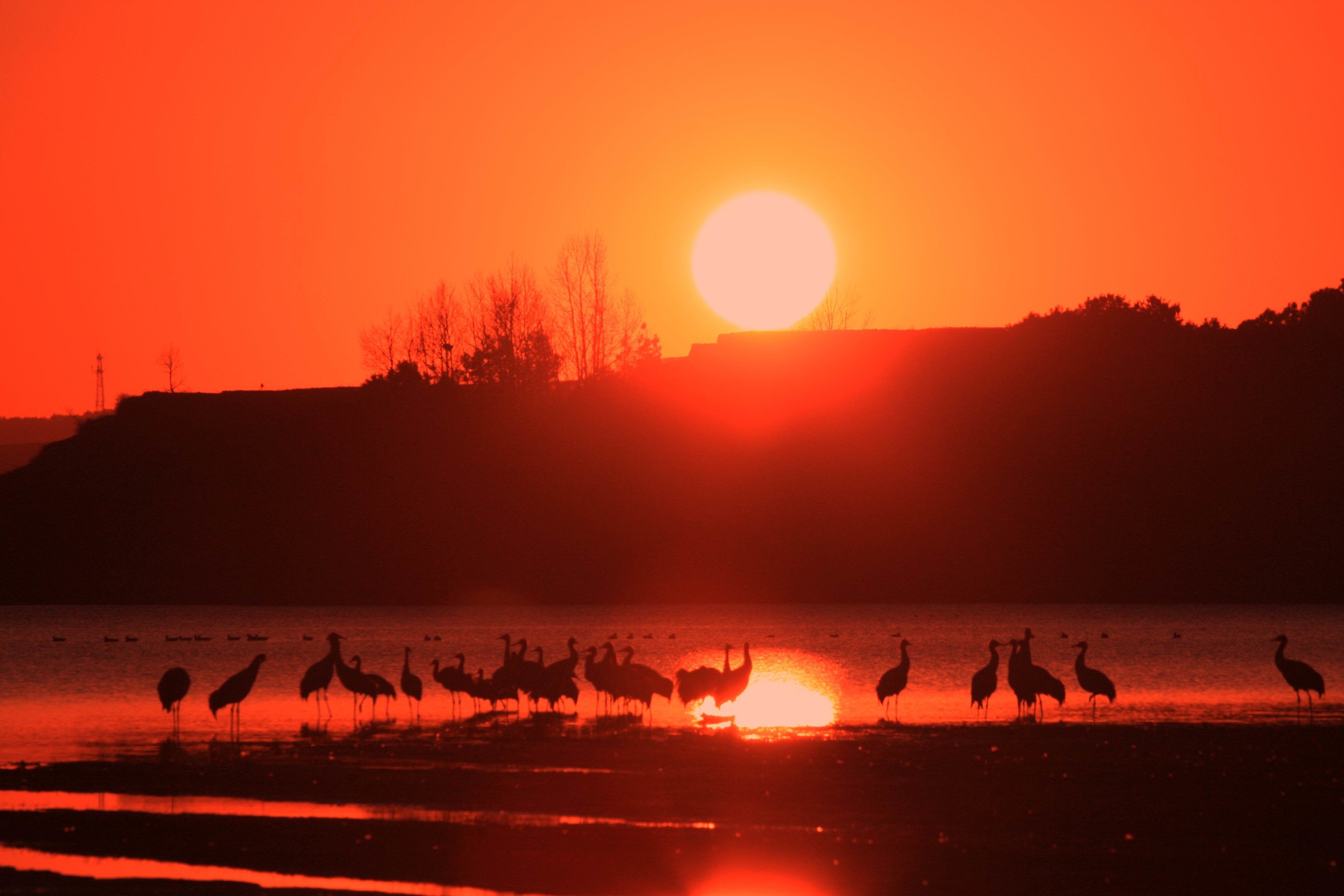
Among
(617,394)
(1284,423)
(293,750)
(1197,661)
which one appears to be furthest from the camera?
(617,394)

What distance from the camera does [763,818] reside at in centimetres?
2025

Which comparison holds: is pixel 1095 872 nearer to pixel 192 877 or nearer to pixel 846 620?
pixel 192 877

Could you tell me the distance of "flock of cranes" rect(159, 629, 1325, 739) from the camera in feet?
109

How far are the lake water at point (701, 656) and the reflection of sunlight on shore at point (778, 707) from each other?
0.16m

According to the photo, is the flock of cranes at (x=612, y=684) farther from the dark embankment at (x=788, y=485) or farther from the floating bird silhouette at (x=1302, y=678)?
the dark embankment at (x=788, y=485)

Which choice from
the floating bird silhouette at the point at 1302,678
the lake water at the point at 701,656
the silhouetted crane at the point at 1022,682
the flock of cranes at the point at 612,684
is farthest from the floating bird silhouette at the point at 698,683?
the floating bird silhouette at the point at 1302,678

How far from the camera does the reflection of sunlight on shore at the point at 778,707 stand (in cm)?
3494

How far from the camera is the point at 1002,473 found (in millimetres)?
130125

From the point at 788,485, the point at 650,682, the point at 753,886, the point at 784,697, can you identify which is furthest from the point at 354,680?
the point at 788,485

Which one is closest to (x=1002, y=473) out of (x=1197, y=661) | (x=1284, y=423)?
(x=1284, y=423)

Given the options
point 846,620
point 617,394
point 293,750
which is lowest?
point 846,620

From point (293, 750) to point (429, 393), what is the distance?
119 meters

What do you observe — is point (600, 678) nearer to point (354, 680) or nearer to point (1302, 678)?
point (354, 680)

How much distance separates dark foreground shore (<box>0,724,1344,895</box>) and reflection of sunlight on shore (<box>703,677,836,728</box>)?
6.62 metres
